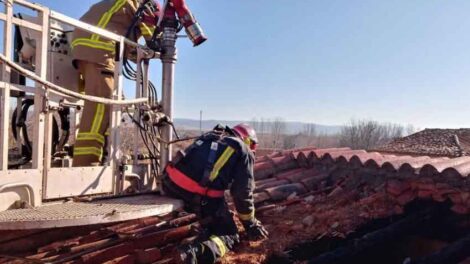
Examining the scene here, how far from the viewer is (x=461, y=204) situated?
173 inches

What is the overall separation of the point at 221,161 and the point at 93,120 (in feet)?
5.65

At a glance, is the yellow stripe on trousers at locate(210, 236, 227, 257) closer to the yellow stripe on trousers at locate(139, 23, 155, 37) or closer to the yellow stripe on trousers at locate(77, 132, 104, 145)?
the yellow stripe on trousers at locate(77, 132, 104, 145)

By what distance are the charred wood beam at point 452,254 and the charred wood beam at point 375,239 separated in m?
0.39

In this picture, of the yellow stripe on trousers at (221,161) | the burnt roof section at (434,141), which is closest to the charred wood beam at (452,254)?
the yellow stripe on trousers at (221,161)

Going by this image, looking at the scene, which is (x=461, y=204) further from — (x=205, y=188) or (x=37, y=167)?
(x=37, y=167)

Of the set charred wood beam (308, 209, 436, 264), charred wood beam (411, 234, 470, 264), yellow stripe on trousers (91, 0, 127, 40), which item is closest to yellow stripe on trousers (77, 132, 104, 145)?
yellow stripe on trousers (91, 0, 127, 40)

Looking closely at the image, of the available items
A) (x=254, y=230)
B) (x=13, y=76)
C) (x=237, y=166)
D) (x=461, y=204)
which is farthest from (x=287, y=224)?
(x=13, y=76)

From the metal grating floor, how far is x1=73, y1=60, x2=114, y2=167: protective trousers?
3.64 feet

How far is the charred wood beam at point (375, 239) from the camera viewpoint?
12.6 feet

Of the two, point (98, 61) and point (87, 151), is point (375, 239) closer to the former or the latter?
point (87, 151)

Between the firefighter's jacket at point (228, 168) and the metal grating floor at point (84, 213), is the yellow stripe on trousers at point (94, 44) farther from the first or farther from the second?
the metal grating floor at point (84, 213)

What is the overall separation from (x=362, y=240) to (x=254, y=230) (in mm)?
1011

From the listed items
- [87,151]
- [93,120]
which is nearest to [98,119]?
[93,120]

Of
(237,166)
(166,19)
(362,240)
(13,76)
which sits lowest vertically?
(362,240)
